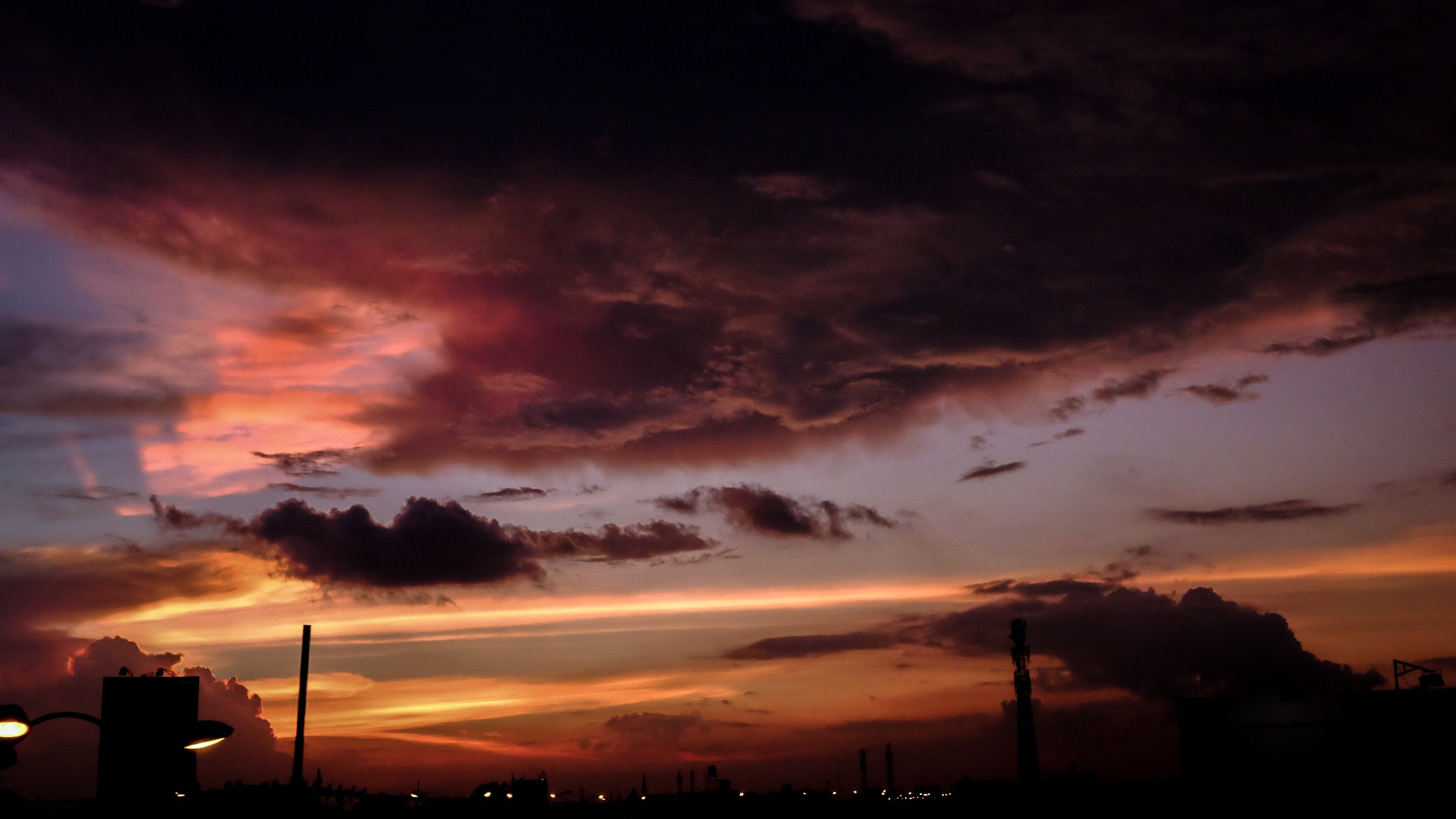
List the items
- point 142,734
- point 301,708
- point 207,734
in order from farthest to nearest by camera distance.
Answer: point 301,708 → point 142,734 → point 207,734

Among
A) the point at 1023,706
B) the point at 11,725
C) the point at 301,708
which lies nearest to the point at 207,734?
the point at 11,725

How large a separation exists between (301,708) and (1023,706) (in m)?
49.6

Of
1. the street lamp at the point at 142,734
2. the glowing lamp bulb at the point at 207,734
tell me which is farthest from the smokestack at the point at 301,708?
the glowing lamp bulb at the point at 207,734

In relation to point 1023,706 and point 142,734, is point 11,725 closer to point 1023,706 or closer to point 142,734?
point 142,734

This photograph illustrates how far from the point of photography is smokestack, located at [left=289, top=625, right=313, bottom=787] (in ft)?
176

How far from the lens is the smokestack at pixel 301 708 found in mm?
53656

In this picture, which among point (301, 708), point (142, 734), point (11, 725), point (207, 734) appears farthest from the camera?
point (301, 708)

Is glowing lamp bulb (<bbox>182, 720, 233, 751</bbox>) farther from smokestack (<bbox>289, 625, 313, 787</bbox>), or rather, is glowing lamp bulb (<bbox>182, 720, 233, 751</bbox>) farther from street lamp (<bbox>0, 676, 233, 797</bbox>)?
smokestack (<bbox>289, 625, 313, 787</bbox>)

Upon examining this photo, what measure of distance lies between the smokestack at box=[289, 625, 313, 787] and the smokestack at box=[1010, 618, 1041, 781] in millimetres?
48499

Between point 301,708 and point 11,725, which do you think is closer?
point 11,725

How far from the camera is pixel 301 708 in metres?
55.9

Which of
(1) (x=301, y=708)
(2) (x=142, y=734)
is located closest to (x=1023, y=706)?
(1) (x=301, y=708)

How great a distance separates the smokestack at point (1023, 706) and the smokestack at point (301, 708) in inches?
1909

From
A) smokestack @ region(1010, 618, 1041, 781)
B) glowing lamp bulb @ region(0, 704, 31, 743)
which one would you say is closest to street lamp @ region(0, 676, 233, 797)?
glowing lamp bulb @ region(0, 704, 31, 743)
